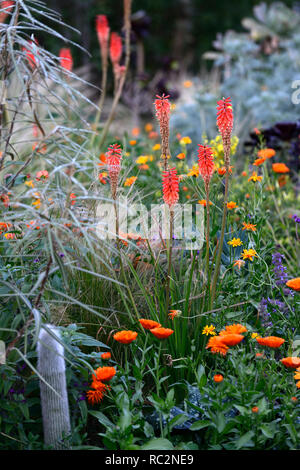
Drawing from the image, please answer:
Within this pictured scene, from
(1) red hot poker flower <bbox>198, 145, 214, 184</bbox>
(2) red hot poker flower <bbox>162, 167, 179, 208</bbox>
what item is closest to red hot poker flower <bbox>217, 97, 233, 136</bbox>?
(1) red hot poker flower <bbox>198, 145, 214, 184</bbox>

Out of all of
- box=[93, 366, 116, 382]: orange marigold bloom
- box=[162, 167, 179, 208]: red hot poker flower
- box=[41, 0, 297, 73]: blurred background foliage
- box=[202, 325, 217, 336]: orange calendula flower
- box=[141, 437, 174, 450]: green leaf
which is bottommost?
box=[141, 437, 174, 450]: green leaf

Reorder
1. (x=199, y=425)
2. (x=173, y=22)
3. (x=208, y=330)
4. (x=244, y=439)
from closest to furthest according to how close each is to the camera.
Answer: (x=244, y=439)
(x=199, y=425)
(x=208, y=330)
(x=173, y=22)

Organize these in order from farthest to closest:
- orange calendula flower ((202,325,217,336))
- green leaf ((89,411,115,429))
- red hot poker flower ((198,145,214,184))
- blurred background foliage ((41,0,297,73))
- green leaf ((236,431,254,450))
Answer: blurred background foliage ((41,0,297,73)), orange calendula flower ((202,325,217,336)), red hot poker flower ((198,145,214,184)), green leaf ((89,411,115,429)), green leaf ((236,431,254,450))

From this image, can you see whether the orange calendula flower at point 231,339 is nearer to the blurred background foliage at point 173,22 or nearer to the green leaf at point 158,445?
the green leaf at point 158,445

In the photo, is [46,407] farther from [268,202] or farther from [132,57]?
[132,57]

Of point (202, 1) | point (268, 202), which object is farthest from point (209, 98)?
point (202, 1)

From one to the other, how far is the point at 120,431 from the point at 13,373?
0.43 metres

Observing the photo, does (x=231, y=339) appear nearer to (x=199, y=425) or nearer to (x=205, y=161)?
(x=199, y=425)

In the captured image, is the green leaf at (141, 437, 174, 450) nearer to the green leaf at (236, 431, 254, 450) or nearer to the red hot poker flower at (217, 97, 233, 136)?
the green leaf at (236, 431, 254, 450)

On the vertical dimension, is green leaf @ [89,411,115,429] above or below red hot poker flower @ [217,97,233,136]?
below

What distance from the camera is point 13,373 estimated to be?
5.98 feet

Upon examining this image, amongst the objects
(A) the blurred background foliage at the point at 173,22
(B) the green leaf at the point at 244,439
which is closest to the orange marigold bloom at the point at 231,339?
(B) the green leaf at the point at 244,439

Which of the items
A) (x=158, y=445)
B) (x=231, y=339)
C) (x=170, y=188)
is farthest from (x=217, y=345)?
(x=170, y=188)

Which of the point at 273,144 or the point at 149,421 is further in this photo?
the point at 273,144
